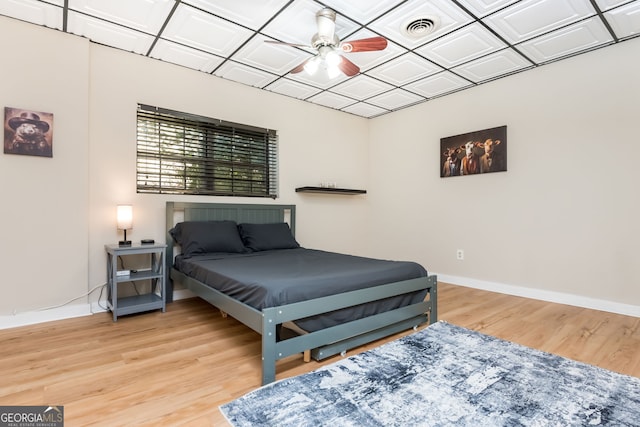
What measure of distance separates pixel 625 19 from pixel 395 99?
97.2 inches

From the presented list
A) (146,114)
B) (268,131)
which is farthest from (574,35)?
(146,114)

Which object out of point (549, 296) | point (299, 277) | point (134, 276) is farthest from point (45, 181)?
point (549, 296)

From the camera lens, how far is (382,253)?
549 centimetres

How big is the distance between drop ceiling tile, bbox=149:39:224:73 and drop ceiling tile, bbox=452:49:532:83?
9.12ft

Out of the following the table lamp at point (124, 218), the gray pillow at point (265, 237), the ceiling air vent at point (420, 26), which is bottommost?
the gray pillow at point (265, 237)

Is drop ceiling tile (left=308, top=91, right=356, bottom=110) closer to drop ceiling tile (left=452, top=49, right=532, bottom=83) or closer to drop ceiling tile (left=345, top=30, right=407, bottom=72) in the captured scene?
drop ceiling tile (left=345, top=30, right=407, bottom=72)

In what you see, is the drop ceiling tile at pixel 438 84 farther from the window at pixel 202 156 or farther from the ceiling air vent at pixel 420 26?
the window at pixel 202 156

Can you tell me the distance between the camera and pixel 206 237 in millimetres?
3420

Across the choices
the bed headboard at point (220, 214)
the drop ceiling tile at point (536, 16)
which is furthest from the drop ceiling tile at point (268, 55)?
the drop ceiling tile at point (536, 16)

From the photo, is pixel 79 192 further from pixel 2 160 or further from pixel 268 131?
pixel 268 131

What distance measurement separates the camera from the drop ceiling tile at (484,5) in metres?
2.52

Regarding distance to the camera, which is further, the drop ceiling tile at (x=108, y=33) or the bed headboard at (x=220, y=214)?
the bed headboard at (x=220, y=214)

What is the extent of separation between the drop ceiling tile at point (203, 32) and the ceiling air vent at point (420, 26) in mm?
1429

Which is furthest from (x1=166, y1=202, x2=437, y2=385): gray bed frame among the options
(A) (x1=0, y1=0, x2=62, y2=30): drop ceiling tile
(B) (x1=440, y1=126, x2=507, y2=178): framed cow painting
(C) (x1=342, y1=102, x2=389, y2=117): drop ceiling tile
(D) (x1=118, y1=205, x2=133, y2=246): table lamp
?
(C) (x1=342, y1=102, x2=389, y2=117): drop ceiling tile
